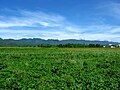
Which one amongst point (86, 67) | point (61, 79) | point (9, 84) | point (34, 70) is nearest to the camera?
point (9, 84)

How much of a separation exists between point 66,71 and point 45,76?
3.32m

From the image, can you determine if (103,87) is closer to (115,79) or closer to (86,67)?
(115,79)

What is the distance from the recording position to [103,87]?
1078 inches

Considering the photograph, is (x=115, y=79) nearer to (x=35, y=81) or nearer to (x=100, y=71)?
(x=100, y=71)

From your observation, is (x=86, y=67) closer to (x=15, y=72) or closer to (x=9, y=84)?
(x=15, y=72)

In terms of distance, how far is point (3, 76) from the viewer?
1129 inches

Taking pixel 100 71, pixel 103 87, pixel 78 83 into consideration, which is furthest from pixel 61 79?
pixel 100 71

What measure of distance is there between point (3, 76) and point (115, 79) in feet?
36.6

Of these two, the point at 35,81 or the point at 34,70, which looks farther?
the point at 34,70

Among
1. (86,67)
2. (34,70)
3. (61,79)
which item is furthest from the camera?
(86,67)

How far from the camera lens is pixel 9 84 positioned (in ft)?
86.0

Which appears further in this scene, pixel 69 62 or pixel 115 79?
pixel 69 62

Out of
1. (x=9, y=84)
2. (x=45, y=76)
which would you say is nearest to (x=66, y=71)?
(x=45, y=76)

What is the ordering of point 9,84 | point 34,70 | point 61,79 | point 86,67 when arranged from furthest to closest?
point 86,67 < point 34,70 < point 61,79 < point 9,84
